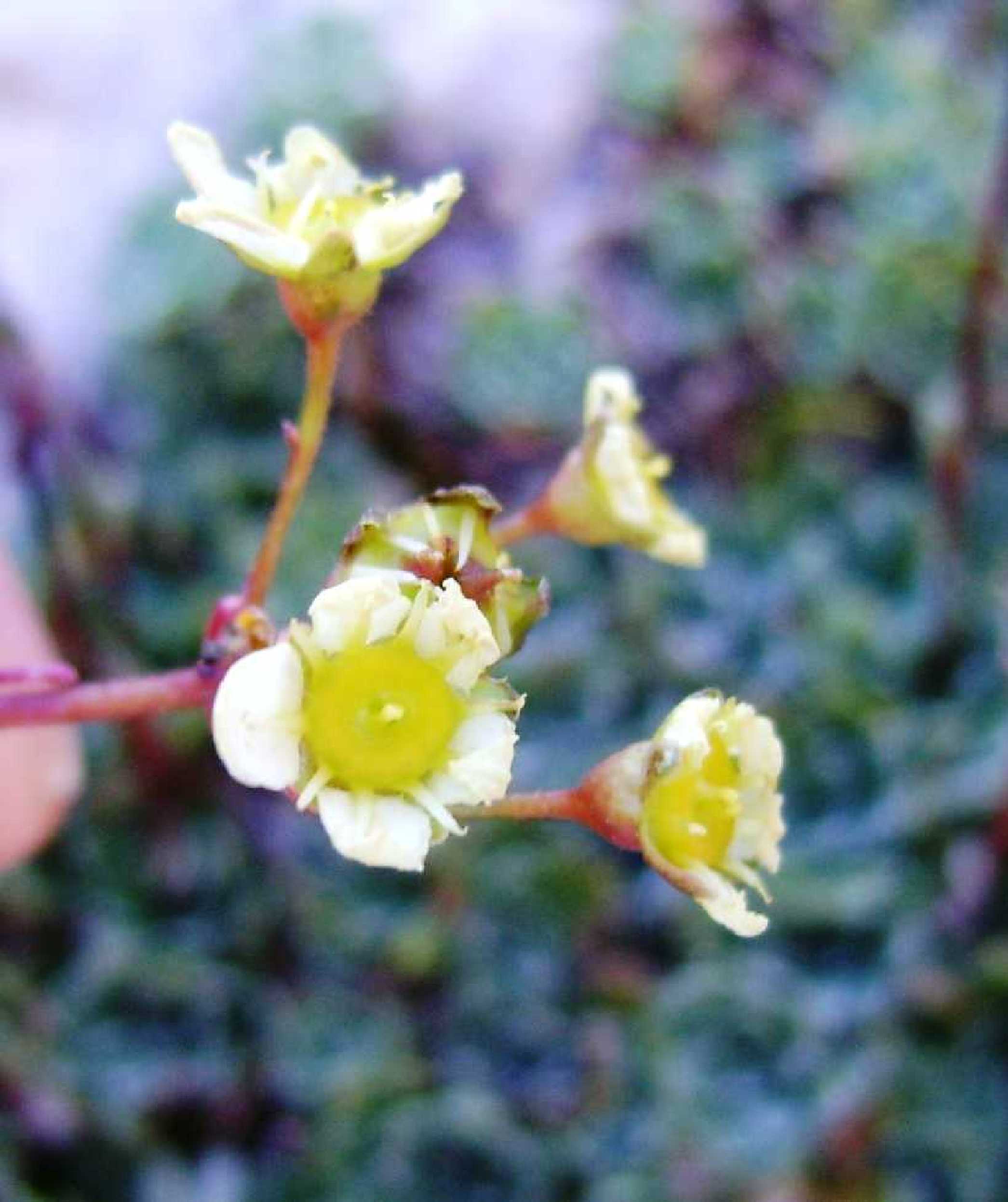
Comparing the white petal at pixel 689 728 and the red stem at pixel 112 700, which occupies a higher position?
the red stem at pixel 112 700

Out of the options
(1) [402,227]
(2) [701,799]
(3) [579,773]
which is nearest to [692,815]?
(2) [701,799]

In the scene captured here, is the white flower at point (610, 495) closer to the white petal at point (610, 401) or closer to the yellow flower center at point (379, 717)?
the white petal at point (610, 401)

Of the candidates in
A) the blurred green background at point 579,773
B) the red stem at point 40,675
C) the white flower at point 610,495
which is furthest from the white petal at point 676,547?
the blurred green background at point 579,773

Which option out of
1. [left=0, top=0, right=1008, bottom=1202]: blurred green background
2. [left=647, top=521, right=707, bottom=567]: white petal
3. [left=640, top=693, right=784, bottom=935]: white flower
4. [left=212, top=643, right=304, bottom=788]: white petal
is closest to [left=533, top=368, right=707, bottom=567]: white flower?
[left=647, top=521, right=707, bottom=567]: white petal

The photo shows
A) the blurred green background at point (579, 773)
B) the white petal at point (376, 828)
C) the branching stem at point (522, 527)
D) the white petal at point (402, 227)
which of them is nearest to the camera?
the white petal at point (376, 828)

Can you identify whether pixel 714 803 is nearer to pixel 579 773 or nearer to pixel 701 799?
pixel 701 799

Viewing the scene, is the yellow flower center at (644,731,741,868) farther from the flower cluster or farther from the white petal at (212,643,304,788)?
the white petal at (212,643,304,788)

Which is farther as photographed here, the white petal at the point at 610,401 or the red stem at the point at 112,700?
the white petal at the point at 610,401

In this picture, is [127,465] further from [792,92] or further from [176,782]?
[792,92]
